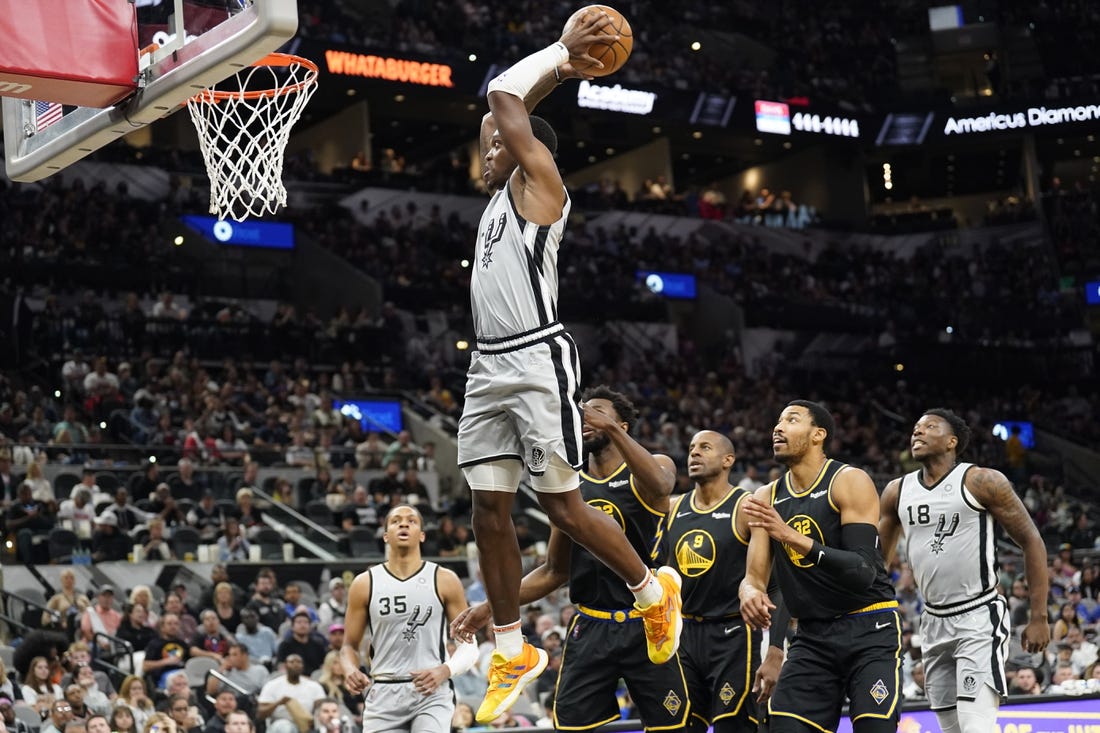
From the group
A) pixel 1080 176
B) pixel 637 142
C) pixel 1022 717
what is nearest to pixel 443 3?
pixel 637 142

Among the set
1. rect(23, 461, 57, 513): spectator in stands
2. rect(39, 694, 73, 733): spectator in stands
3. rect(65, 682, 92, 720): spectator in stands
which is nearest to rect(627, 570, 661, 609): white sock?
rect(39, 694, 73, 733): spectator in stands

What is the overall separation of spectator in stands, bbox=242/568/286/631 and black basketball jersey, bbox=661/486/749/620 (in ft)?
26.2

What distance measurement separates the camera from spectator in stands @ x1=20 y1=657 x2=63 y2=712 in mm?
12172

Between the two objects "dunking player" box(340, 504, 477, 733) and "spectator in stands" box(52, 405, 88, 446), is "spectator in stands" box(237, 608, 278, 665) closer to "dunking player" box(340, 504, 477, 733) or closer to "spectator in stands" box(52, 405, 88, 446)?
"dunking player" box(340, 504, 477, 733)

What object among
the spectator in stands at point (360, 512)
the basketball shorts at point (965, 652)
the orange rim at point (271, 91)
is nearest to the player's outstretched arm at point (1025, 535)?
the basketball shorts at point (965, 652)

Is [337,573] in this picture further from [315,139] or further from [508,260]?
[315,139]

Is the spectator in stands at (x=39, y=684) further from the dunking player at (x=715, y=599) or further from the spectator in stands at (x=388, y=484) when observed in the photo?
the spectator in stands at (x=388, y=484)

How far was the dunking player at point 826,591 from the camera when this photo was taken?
7.21 m

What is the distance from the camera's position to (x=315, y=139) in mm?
37875

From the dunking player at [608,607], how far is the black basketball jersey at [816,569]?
693 millimetres

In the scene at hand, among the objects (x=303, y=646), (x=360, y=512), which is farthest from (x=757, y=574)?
(x=360, y=512)

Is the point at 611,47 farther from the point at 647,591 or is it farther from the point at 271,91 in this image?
the point at 271,91

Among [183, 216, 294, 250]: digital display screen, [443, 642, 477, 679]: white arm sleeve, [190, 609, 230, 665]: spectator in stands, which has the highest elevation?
[183, 216, 294, 250]: digital display screen

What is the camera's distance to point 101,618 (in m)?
14.5
